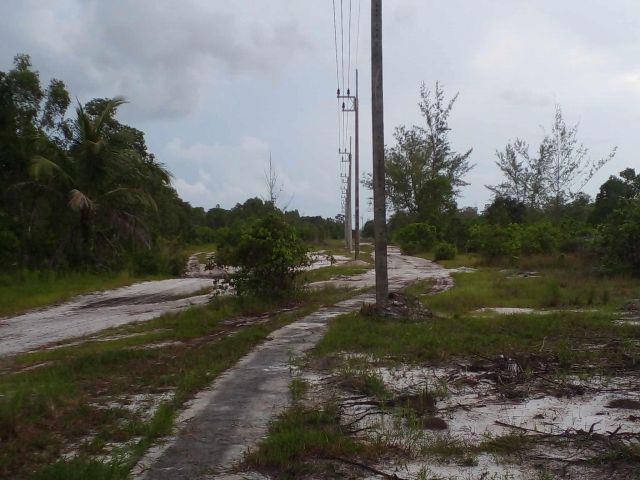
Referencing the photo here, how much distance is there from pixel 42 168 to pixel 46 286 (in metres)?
4.07

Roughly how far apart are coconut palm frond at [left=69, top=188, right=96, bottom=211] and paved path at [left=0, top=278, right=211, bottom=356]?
10.7ft

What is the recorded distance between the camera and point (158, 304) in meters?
16.9

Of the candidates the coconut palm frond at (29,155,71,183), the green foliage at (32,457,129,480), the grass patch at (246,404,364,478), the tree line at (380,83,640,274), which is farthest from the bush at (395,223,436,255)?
the green foliage at (32,457,129,480)

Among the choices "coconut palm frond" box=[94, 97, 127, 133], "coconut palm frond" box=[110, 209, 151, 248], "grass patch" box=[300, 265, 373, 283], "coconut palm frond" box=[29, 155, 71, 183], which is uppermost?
"coconut palm frond" box=[94, 97, 127, 133]

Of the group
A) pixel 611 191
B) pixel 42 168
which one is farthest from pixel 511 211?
pixel 42 168

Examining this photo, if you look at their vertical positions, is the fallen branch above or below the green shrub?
below

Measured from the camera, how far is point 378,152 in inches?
508

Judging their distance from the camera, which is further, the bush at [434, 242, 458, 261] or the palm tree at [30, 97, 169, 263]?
the bush at [434, 242, 458, 261]

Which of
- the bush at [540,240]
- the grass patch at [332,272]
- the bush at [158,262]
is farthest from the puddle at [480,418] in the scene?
the bush at [540,240]

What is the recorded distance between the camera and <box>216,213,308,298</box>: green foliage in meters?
15.5

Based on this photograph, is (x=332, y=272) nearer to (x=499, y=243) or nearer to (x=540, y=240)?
(x=499, y=243)

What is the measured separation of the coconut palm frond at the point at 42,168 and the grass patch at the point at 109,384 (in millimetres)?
10187

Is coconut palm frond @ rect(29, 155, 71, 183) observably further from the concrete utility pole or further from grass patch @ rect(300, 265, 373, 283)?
the concrete utility pole

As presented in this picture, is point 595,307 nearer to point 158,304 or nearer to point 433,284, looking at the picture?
point 433,284
